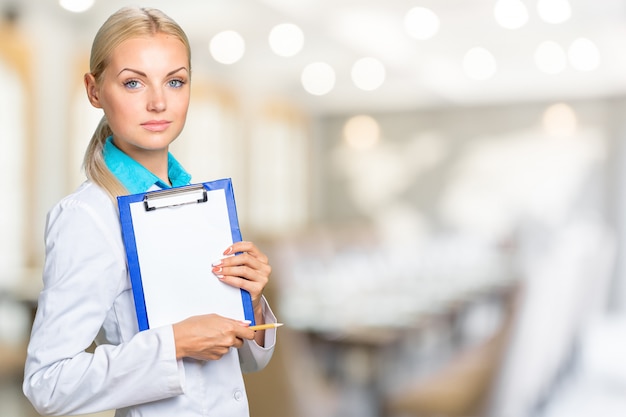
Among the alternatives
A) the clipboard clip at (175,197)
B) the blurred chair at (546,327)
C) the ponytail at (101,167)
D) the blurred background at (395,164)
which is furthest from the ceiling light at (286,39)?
the clipboard clip at (175,197)

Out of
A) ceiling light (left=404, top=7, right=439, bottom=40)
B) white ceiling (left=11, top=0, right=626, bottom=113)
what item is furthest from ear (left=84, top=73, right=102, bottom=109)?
ceiling light (left=404, top=7, right=439, bottom=40)

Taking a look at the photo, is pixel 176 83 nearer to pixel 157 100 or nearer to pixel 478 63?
pixel 157 100

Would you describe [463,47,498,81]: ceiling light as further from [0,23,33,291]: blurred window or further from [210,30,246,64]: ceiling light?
[0,23,33,291]: blurred window

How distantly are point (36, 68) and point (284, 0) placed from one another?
1857 mm

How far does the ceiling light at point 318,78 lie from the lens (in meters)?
6.19

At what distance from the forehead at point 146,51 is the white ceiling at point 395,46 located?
4.65 metres

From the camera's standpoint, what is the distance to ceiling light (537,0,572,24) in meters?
5.60

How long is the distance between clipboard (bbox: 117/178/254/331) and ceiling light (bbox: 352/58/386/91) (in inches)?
219

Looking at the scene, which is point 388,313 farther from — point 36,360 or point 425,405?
point 36,360

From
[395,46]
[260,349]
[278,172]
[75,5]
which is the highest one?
[75,5]

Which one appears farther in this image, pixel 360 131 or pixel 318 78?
pixel 360 131

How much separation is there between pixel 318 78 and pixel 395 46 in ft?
2.30

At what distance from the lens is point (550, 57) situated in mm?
6359

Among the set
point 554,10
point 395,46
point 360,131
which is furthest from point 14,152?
point 554,10
